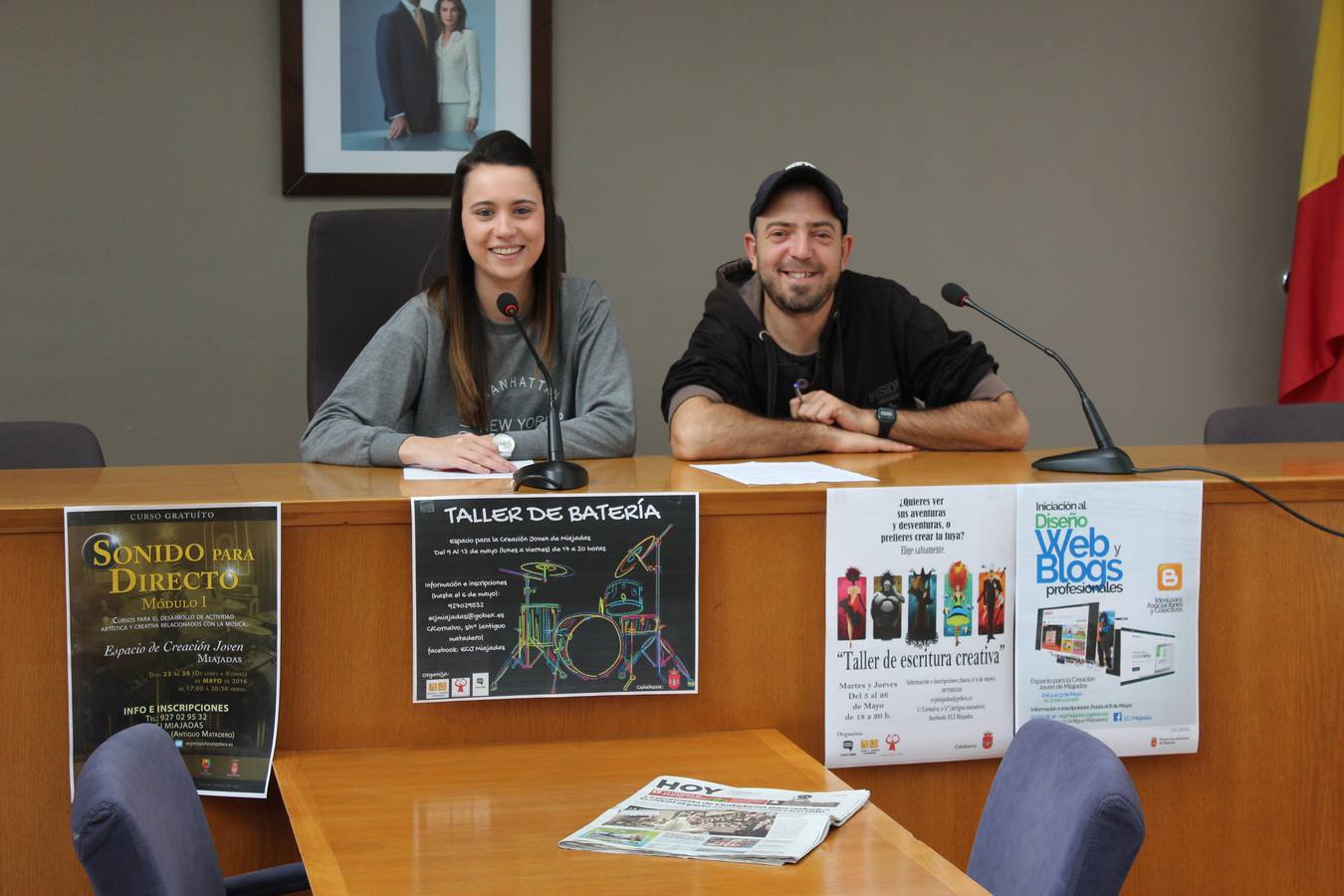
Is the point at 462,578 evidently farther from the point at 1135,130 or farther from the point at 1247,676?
the point at 1135,130

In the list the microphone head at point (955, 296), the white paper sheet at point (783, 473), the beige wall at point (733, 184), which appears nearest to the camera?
the white paper sheet at point (783, 473)

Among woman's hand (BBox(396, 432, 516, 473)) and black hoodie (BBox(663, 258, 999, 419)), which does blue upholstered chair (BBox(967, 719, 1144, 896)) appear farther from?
black hoodie (BBox(663, 258, 999, 419))

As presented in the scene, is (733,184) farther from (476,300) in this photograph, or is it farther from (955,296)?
(955,296)

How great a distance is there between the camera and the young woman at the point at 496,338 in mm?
2100

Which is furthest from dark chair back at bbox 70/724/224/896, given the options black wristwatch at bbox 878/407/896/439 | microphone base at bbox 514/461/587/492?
black wristwatch at bbox 878/407/896/439

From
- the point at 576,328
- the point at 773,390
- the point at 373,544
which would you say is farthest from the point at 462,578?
the point at 773,390

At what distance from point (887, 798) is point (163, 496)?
788 millimetres

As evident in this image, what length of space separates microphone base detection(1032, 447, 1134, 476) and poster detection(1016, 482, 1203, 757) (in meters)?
0.10

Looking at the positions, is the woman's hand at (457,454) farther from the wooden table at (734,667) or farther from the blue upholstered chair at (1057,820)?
the blue upholstered chair at (1057,820)

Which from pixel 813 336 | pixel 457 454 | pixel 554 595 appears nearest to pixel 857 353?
pixel 813 336

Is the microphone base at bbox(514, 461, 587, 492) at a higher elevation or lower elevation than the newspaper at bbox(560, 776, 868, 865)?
higher

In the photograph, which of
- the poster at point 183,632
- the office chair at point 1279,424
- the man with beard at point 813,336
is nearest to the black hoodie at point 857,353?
the man with beard at point 813,336

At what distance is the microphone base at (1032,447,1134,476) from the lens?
1521 mm

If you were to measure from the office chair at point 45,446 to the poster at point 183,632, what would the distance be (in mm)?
1019
